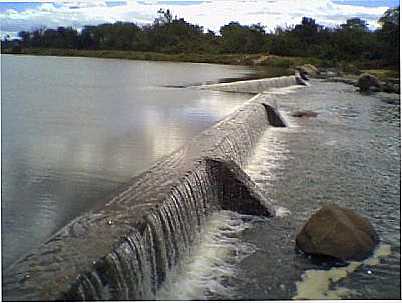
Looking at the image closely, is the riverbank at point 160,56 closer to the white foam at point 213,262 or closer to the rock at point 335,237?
the white foam at point 213,262

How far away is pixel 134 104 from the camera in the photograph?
690 centimetres

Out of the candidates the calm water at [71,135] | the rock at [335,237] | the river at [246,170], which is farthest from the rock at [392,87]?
the calm water at [71,135]

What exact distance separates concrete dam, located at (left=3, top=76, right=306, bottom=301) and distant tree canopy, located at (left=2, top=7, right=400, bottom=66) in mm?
880

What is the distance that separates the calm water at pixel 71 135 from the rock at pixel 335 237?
120cm

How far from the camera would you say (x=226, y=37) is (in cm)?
415

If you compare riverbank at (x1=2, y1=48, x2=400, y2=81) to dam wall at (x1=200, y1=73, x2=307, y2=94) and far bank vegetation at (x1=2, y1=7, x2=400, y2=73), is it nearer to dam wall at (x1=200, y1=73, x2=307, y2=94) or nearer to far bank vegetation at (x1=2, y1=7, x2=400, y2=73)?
far bank vegetation at (x1=2, y1=7, x2=400, y2=73)

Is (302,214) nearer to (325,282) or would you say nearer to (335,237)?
(335,237)

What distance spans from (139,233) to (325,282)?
97cm

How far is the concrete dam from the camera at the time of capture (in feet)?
6.50

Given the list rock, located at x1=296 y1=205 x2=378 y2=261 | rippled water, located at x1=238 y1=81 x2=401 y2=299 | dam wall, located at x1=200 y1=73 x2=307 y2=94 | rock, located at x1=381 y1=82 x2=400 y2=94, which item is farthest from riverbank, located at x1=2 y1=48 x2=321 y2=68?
dam wall, located at x1=200 y1=73 x2=307 y2=94

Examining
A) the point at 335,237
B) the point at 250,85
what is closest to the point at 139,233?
the point at 335,237

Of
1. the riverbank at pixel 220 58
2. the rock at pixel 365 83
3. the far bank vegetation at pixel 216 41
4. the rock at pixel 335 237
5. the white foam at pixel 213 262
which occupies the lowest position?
the white foam at pixel 213 262

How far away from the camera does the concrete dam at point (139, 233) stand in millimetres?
1980

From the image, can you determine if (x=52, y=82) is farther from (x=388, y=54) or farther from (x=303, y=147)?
(x=388, y=54)
